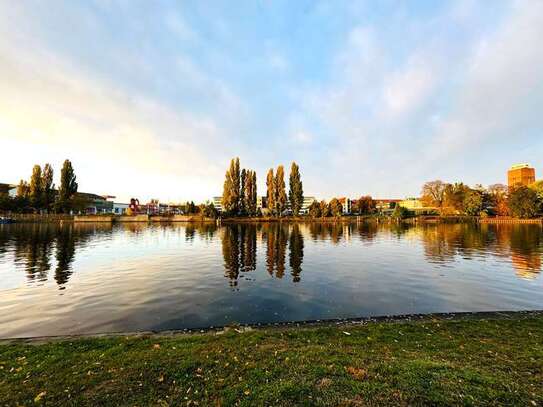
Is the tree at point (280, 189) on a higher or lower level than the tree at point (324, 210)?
higher

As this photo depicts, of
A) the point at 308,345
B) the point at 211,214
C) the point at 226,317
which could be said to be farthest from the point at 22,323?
the point at 211,214

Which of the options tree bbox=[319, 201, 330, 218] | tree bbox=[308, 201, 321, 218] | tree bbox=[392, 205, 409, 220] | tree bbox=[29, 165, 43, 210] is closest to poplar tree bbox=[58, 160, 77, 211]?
tree bbox=[29, 165, 43, 210]

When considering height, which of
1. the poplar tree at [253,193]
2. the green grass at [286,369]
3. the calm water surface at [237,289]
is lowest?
the calm water surface at [237,289]

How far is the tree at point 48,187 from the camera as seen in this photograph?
117519 millimetres

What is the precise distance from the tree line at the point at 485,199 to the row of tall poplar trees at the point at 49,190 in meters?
187

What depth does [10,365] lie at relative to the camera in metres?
7.42

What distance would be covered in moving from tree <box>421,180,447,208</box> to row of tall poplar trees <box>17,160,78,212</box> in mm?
190701

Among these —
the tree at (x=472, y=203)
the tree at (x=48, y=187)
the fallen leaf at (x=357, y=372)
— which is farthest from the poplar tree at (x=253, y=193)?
the fallen leaf at (x=357, y=372)

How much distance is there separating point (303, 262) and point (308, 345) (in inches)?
760

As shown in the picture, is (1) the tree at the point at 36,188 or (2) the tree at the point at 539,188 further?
(1) the tree at the point at 36,188

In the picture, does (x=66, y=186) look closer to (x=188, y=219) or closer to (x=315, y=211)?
(x=188, y=219)

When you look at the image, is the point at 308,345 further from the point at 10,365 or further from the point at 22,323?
the point at 22,323

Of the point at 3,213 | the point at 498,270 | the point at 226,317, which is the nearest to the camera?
the point at 226,317

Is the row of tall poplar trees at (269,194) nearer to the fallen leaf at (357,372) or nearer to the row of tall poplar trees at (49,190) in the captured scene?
the row of tall poplar trees at (49,190)
